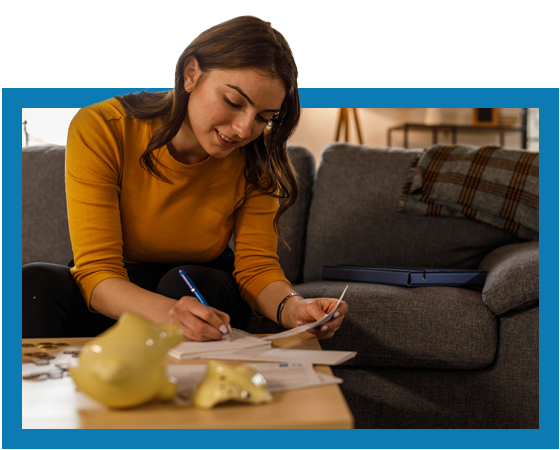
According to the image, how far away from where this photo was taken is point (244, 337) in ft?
2.47

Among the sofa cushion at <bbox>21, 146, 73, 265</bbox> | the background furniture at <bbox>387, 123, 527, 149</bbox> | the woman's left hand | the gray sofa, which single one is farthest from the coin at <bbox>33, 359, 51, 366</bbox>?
the background furniture at <bbox>387, 123, 527, 149</bbox>

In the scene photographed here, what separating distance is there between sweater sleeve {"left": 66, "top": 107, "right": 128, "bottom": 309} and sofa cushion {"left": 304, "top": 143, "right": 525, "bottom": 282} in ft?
2.89

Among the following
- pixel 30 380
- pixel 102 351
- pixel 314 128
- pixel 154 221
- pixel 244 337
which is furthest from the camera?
pixel 314 128

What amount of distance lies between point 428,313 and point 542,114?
1.91 ft

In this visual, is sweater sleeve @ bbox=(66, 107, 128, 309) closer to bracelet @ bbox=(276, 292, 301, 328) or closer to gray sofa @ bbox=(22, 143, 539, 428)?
bracelet @ bbox=(276, 292, 301, 328)

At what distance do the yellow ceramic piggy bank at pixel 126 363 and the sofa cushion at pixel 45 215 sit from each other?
4.31ft

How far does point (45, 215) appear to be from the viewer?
5.52 ft

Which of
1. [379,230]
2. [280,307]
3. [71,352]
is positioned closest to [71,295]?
[71,352]

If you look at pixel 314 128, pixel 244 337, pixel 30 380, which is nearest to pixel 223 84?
pixel 244 337

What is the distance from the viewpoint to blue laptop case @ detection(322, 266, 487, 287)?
137cm

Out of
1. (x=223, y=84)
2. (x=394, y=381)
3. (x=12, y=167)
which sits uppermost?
(x=223, y=84)

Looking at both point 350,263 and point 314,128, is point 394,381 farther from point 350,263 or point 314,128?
point 314,128

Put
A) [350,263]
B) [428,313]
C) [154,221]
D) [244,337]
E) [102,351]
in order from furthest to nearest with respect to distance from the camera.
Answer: [350,263] → [428,313] → [154,221] → [244,337] → [102,351]

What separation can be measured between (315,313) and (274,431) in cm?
41
